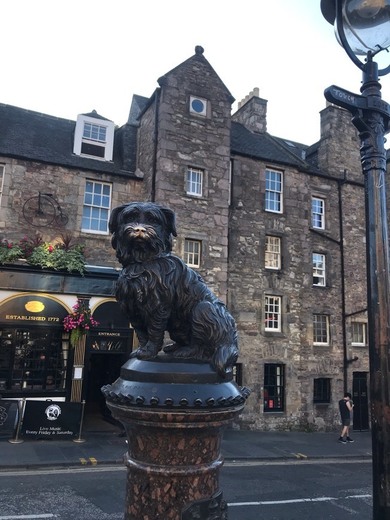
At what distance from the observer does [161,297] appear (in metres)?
2.70

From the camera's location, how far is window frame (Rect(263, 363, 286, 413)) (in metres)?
17.6

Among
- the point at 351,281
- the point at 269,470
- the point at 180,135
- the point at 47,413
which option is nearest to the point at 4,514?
the point at 47,413

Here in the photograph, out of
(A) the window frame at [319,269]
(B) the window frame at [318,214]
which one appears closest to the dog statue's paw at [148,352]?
(A) the window frame at [319,269]

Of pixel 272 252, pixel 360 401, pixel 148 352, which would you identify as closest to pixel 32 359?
pixel 272 252

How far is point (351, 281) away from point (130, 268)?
763 inches

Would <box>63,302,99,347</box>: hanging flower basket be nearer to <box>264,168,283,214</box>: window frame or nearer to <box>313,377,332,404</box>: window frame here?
<box>264,168,283,214</box>: window frame

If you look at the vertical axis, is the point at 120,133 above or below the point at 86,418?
above

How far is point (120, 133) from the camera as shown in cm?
1867

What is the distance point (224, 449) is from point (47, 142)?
12.7m

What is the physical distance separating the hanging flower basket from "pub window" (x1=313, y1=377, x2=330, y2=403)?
10.5 m

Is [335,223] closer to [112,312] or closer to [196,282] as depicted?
[112,312]

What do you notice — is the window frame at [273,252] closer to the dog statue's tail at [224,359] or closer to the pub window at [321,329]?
the pub window at [321,329]

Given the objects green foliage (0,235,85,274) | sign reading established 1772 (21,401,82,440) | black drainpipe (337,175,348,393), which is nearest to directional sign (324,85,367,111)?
sign reading established 1772 (21,401,82,440)

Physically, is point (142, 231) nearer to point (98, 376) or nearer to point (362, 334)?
point (98, 376)
